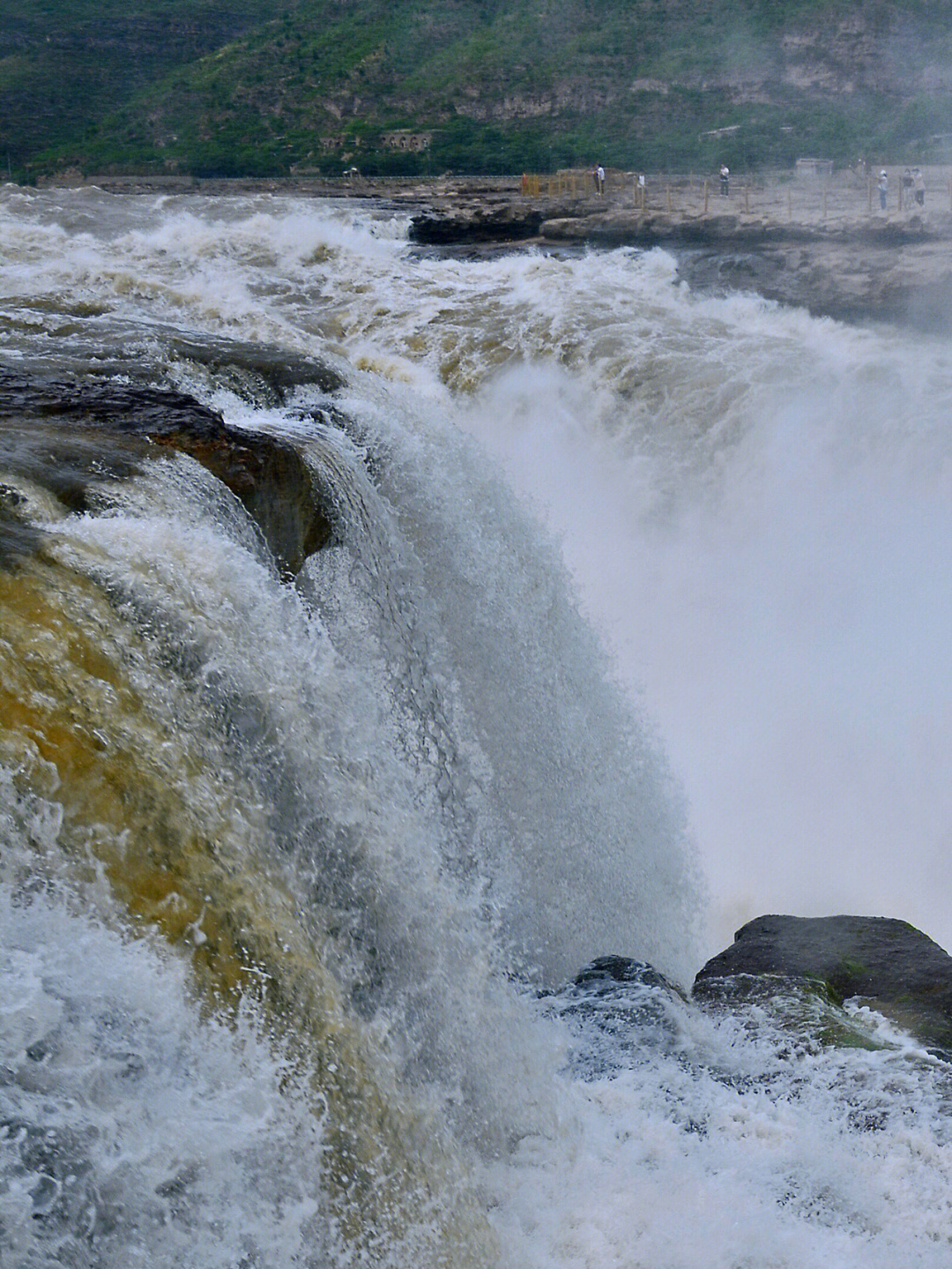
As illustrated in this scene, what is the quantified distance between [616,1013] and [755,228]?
54.4 ft

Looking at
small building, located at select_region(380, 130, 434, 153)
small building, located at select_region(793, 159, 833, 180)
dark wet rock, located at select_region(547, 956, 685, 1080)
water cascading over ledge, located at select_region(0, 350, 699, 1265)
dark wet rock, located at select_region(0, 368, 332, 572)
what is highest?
small building, located at select_region(380, 130, 434, 153)

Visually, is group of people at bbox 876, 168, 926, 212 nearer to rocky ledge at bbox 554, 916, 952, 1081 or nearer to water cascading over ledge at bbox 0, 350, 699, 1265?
water cascading over ledge at bbox 0, 350, 699, 1265

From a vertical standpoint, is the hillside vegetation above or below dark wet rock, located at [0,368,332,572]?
above

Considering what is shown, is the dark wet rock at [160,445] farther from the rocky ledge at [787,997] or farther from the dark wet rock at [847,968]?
the dark wet rock at [847,968]

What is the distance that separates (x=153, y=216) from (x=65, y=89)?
34.0m

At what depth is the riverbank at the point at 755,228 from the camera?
50.4 ft

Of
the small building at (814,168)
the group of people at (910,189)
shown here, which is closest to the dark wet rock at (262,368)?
the group of people at (910,189)

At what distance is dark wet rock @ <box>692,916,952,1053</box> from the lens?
4586 mm

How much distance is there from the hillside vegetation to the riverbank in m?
11.1

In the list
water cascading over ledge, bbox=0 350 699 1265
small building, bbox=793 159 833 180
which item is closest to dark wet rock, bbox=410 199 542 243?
small building, bbox=793 159 833 180

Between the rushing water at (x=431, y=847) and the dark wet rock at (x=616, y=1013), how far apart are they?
0.02 meters

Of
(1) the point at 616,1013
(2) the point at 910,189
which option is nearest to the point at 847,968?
(1) the point at 616,1013

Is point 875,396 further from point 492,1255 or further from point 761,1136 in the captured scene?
point 492,1255

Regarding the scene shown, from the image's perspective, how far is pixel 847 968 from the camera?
4.94 m
